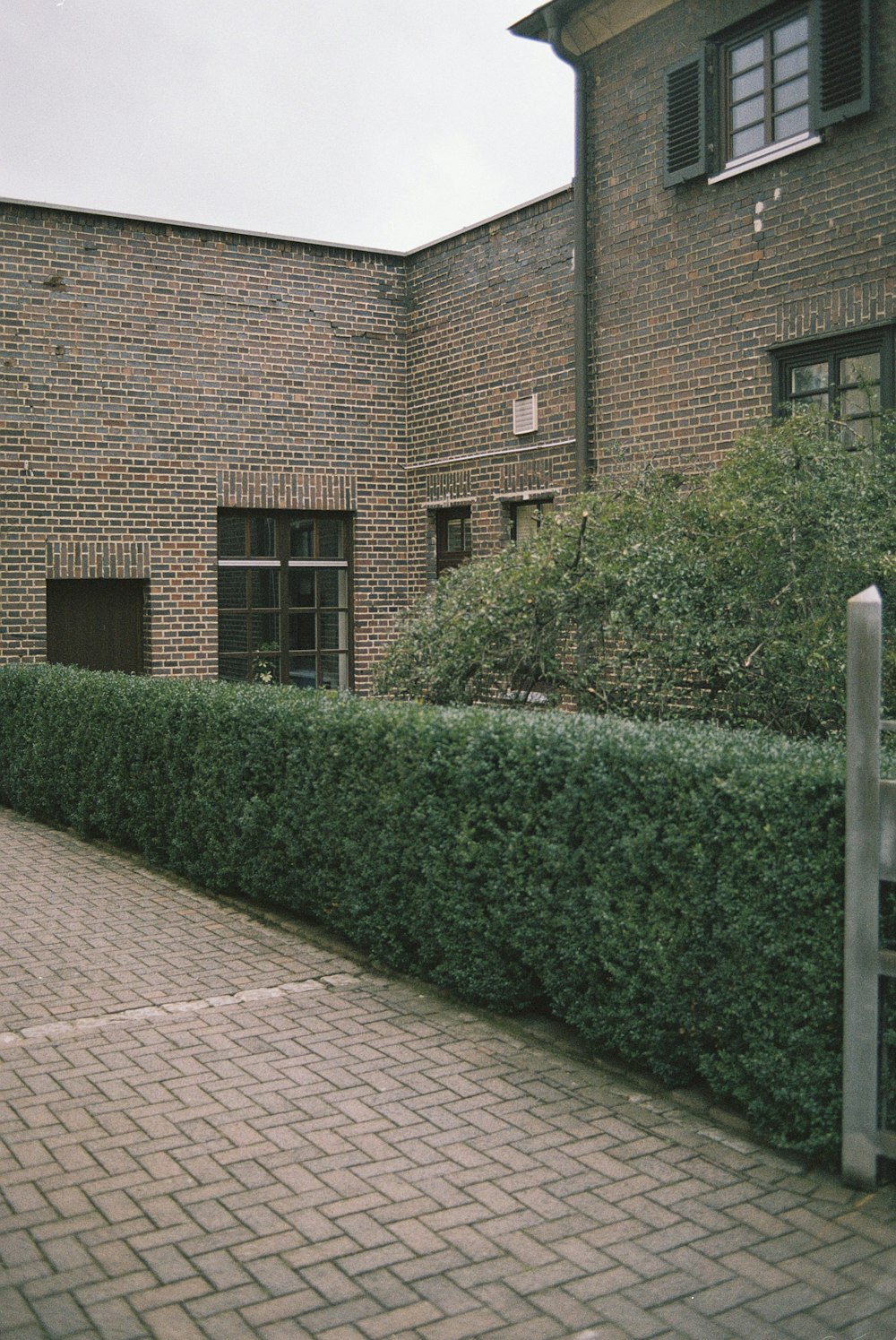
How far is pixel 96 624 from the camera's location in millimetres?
14609

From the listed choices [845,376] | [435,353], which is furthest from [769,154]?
[435,353]

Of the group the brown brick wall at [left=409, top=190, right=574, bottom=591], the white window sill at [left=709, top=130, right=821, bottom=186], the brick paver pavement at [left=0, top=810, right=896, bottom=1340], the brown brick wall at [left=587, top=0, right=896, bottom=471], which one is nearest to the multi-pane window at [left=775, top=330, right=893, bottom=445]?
the brown brick wall at [left=587, top=0, right=896, bottom=471]

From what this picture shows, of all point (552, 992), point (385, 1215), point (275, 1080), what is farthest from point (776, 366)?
point (385, 1215)

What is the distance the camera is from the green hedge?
14.6 ft

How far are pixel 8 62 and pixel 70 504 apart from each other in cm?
1091

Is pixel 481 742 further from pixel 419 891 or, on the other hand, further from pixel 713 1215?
pixel 713 1215

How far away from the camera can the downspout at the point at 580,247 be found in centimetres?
1205

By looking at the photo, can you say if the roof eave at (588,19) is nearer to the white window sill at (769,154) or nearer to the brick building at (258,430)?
the brick building at (258,430)

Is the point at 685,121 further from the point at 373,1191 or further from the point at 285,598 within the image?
the point at 373,1191

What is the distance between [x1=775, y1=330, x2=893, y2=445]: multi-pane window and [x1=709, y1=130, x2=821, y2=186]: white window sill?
4.81ft

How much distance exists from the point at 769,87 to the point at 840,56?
934 millimetres

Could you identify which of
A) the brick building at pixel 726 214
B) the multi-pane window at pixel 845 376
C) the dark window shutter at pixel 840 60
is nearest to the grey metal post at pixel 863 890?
the brick building at pixel 726 214

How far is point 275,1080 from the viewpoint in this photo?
5254 millimetres

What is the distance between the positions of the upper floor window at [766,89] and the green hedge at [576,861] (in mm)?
5868
